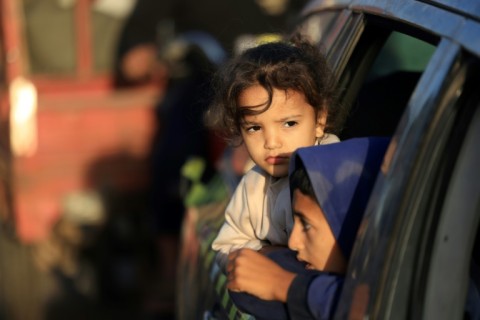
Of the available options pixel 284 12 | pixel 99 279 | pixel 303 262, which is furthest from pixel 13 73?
pixel 303 262

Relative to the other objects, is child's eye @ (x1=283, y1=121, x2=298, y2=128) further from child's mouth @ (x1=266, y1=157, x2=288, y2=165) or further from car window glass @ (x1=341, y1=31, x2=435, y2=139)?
car window glass @ (x1=341, y1=31, x2=435, y2=139)

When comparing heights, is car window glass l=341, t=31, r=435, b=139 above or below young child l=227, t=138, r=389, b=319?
above

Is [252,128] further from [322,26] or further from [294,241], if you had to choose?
[322,26]

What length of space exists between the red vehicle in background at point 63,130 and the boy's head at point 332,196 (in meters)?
5.45

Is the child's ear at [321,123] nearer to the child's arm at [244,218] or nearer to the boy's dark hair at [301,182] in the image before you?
the child's arm at [244,218]

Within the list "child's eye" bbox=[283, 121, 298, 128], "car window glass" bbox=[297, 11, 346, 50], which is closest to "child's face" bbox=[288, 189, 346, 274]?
"child's eye" bbox=[283, 121, 298, 128]

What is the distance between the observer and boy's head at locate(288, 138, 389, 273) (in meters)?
2.06

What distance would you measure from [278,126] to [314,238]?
454 mm

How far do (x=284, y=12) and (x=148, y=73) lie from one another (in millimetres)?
1239

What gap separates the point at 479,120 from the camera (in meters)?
1.82

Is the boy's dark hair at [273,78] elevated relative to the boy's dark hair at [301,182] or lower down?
elevated

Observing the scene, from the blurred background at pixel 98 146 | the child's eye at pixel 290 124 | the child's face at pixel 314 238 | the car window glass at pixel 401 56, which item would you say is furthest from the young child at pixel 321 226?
the blurred background at pixel 98 146

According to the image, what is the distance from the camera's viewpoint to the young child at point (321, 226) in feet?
6.72

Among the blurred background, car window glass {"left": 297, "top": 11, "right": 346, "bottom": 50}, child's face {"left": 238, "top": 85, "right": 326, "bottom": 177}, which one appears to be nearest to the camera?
child's face {"left": 238, "top": 85, "right": 326, "bottom": 177}
